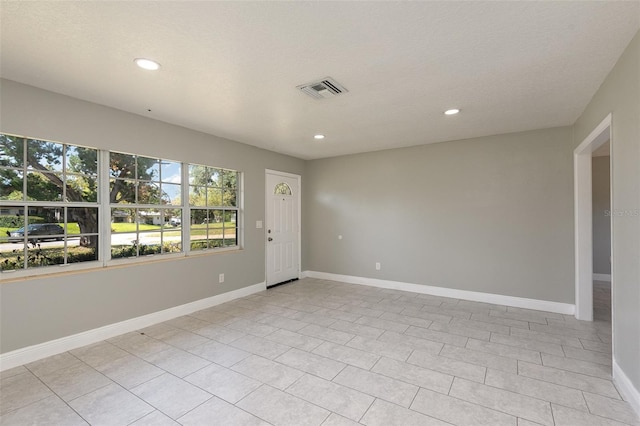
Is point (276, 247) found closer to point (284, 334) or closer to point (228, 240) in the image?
point (228, 240)

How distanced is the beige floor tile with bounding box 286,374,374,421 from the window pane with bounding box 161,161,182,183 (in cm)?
310

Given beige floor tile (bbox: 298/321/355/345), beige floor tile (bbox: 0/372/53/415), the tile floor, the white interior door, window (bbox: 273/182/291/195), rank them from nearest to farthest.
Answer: the tile floor, beige floor tile (bbox: 0/372/53/415), beige floor tile (bbox: 298/321/355/345), the white interior door, window (bbox: 273/182/291/195)

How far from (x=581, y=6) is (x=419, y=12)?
0.95m

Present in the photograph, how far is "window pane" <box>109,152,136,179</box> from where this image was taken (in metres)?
3.36

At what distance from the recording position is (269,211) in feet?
17.9

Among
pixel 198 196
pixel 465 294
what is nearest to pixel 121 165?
pixel 198 196

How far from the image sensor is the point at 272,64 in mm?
2326

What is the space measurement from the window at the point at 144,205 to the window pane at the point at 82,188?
16 centimetres

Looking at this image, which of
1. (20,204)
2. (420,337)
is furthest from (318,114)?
(20,204)

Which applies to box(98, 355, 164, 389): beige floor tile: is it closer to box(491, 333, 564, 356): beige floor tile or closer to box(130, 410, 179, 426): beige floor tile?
box(130, 410, 179, 426): beige floor tile

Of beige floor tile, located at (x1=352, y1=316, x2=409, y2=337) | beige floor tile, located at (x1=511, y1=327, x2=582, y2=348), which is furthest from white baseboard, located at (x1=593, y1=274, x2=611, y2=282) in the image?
beige floor tile, located at (x1=352, y1=316, x2=409, y2=337)

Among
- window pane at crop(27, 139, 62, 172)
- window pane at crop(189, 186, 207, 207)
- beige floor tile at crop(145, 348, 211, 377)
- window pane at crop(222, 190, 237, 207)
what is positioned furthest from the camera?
window pane at crop(222, 190, 237, 207)

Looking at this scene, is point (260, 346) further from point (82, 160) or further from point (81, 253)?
point (82, 160)

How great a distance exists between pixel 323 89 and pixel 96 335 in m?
3.56
